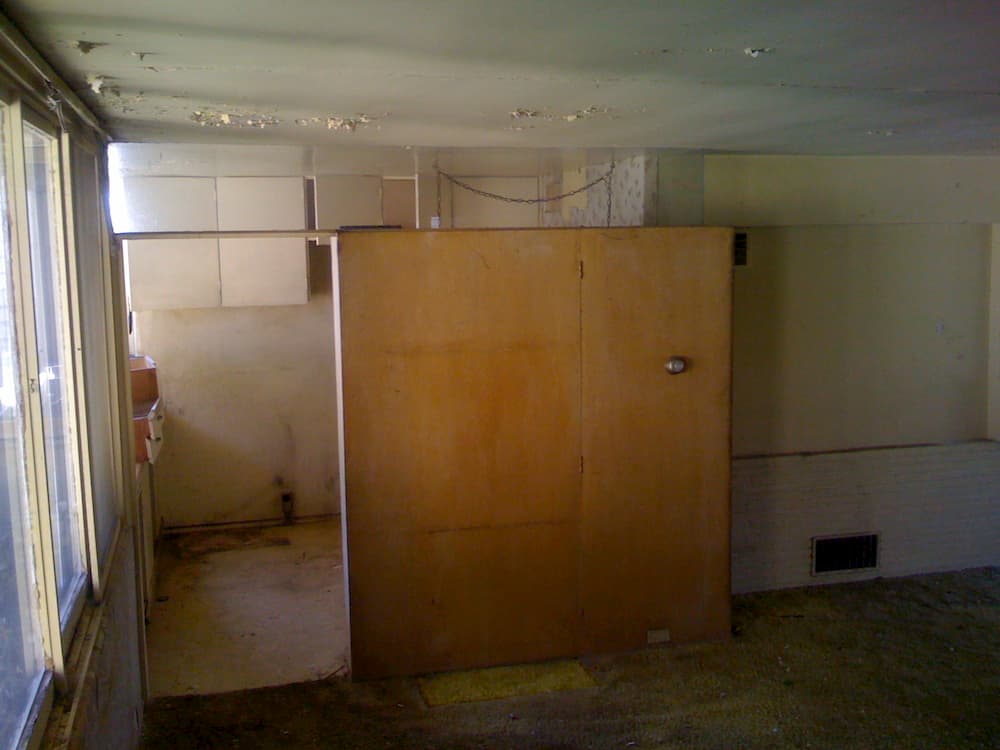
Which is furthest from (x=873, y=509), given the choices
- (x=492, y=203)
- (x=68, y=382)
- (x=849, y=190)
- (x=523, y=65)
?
(x=68, y=382)

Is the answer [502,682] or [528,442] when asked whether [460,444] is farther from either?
[502,682]

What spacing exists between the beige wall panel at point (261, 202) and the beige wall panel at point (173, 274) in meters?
0.25

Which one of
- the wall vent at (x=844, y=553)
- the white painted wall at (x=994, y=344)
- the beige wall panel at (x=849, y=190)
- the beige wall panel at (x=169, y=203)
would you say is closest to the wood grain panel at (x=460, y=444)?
the beige wall panel at (x=849, y=190)

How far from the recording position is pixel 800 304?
440 cm

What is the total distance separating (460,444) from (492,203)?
2.31 meters

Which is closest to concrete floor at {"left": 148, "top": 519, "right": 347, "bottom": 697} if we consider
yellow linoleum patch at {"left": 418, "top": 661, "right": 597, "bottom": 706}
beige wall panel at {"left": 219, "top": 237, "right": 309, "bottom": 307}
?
yellow linoleum patch at {"left": 418, "top": 661, "right": 597, "bottom": 706}

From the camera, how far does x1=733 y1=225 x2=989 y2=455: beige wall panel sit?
4.35 meters

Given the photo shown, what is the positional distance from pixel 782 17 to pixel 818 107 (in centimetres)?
117

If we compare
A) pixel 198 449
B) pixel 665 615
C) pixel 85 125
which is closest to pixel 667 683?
pixel 665 615

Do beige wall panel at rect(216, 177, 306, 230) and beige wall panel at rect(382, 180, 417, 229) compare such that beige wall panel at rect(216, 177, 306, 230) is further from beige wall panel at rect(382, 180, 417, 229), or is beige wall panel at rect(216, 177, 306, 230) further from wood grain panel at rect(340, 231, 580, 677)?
wood grain panel at rect(340, 231, 580, 677)

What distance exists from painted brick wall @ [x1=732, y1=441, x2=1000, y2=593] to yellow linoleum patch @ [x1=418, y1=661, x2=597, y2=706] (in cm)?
117

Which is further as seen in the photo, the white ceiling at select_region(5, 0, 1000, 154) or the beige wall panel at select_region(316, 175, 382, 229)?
the beige wall panel at select_region(316, 175, 382, 229)

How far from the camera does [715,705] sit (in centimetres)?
337

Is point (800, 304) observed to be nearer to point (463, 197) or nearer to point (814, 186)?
point (814, 186)
